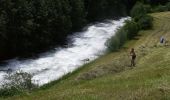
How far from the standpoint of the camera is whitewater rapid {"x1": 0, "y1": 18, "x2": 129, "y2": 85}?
64438 millimetres

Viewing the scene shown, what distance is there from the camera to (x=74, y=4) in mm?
107875

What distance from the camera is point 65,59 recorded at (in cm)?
7519

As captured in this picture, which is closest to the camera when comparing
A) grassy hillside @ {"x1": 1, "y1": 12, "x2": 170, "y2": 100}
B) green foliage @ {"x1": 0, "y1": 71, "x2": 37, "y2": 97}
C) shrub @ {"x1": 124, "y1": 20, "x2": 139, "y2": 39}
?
grassy hillside @ {"x1": 1, "y1": 12, "x2": 170, "y2": 100}

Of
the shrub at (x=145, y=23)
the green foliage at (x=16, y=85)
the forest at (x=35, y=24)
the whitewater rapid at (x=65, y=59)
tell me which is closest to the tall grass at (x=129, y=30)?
the shrub at (x=145, y=23)

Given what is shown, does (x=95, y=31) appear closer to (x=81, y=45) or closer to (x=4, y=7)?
(x=81, y=45)

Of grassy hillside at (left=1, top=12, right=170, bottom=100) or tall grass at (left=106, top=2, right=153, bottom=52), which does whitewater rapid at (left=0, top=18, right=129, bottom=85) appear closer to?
tall grass at (left=106, top=2, right=153, bottom=52)

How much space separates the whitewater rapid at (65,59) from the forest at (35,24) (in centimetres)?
362

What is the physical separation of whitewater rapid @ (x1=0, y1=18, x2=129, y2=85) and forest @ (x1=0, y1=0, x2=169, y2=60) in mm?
3617

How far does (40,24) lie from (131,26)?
21.2 meters

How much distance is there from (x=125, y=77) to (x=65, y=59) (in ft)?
124

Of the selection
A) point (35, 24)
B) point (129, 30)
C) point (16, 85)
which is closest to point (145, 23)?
point (129, 30)

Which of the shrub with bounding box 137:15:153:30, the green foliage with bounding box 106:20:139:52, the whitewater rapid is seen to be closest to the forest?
the whitewater rapid

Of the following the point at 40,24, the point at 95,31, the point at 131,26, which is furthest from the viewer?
the point at 95,31

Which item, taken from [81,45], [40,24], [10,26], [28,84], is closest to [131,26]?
[81,45]
